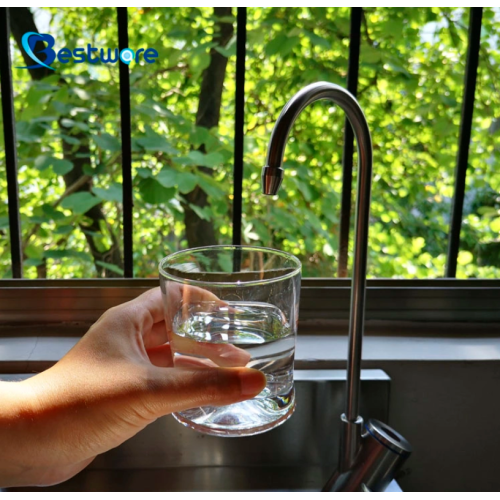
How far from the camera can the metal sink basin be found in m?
0.83

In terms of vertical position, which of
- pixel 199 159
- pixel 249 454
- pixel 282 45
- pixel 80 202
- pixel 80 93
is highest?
pixel 282 45

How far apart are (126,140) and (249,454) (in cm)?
58

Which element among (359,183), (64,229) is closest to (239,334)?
(359,183)

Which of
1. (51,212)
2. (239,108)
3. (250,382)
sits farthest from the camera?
(51,212)

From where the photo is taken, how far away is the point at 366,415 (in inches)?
33.4

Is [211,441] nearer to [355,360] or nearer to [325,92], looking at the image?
[355,360]

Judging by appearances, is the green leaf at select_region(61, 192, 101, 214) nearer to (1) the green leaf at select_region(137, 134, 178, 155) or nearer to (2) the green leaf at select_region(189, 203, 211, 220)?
(1) the green leaf at select_region(137, 134, 178, 155)

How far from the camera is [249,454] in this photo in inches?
33.7

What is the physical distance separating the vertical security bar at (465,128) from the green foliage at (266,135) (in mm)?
377

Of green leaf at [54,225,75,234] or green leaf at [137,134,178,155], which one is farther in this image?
green leaf at [54,225,75,234]

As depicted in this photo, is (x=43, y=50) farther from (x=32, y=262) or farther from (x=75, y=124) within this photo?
(x=32, y=262)

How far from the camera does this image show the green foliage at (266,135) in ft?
4.23

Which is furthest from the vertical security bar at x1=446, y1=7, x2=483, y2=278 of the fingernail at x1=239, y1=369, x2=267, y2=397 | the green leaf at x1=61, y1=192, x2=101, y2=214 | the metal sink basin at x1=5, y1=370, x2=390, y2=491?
the green leaf at x1=61, y1=192, x2=101, y2=214

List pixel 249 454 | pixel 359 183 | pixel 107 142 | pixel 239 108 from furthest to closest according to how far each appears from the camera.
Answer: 1. pixel 107 142
2. pixel 239 108
3. pixel 249 454
4. pixel 359 183
